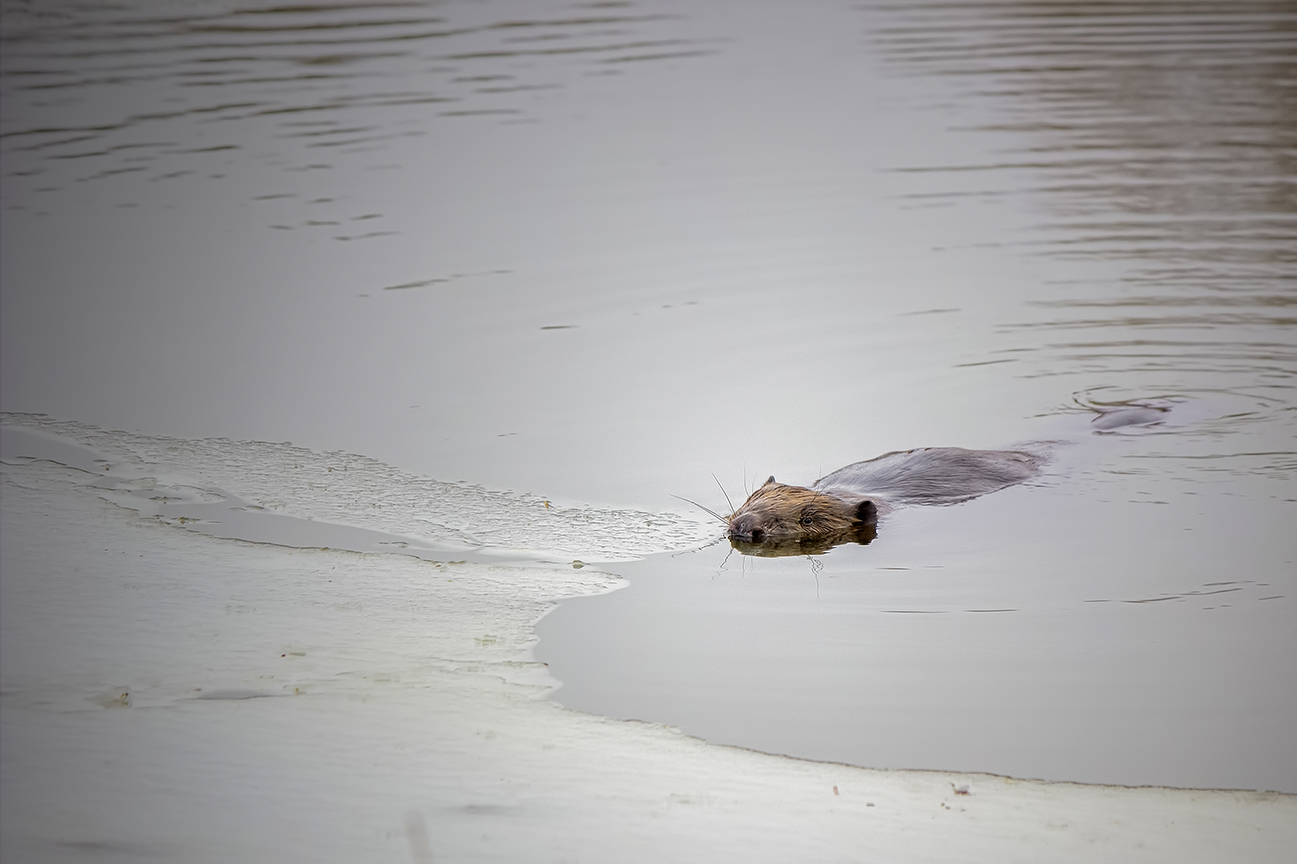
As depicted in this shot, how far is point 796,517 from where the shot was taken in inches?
257

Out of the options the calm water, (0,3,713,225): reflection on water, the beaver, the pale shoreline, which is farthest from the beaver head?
(0,3,713,225): reflection on water

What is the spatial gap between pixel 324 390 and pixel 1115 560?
4.86 meters

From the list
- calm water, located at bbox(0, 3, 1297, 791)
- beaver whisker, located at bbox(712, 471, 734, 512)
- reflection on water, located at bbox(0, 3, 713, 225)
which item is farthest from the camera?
reflection on water, located at bbox(0, 3, 713, 225)

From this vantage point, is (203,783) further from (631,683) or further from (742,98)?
(742,98)

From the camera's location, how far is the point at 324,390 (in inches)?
336

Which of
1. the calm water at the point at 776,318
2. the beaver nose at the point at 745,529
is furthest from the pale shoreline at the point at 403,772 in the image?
the beaver nose at the point at 745,529

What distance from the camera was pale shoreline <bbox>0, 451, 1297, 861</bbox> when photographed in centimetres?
356

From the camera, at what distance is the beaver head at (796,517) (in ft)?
21.0

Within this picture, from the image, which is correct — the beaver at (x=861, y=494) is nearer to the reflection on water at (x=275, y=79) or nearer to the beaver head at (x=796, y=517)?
the beaver head at (x=796, y=517)

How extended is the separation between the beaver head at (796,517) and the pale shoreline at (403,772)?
4.40 ft

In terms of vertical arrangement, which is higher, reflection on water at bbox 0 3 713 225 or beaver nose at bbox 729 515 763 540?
reflection on water at bbox 0 3 713 225

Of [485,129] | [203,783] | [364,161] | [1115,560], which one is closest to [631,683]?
[203,783]

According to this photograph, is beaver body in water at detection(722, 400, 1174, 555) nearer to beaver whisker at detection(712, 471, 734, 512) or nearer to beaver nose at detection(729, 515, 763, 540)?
beaver nose at detection(729, 515, 763, 540)

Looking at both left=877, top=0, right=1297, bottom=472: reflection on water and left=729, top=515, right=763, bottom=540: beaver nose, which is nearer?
left=729, top=515, right=763, bottom=540: beaver nose
